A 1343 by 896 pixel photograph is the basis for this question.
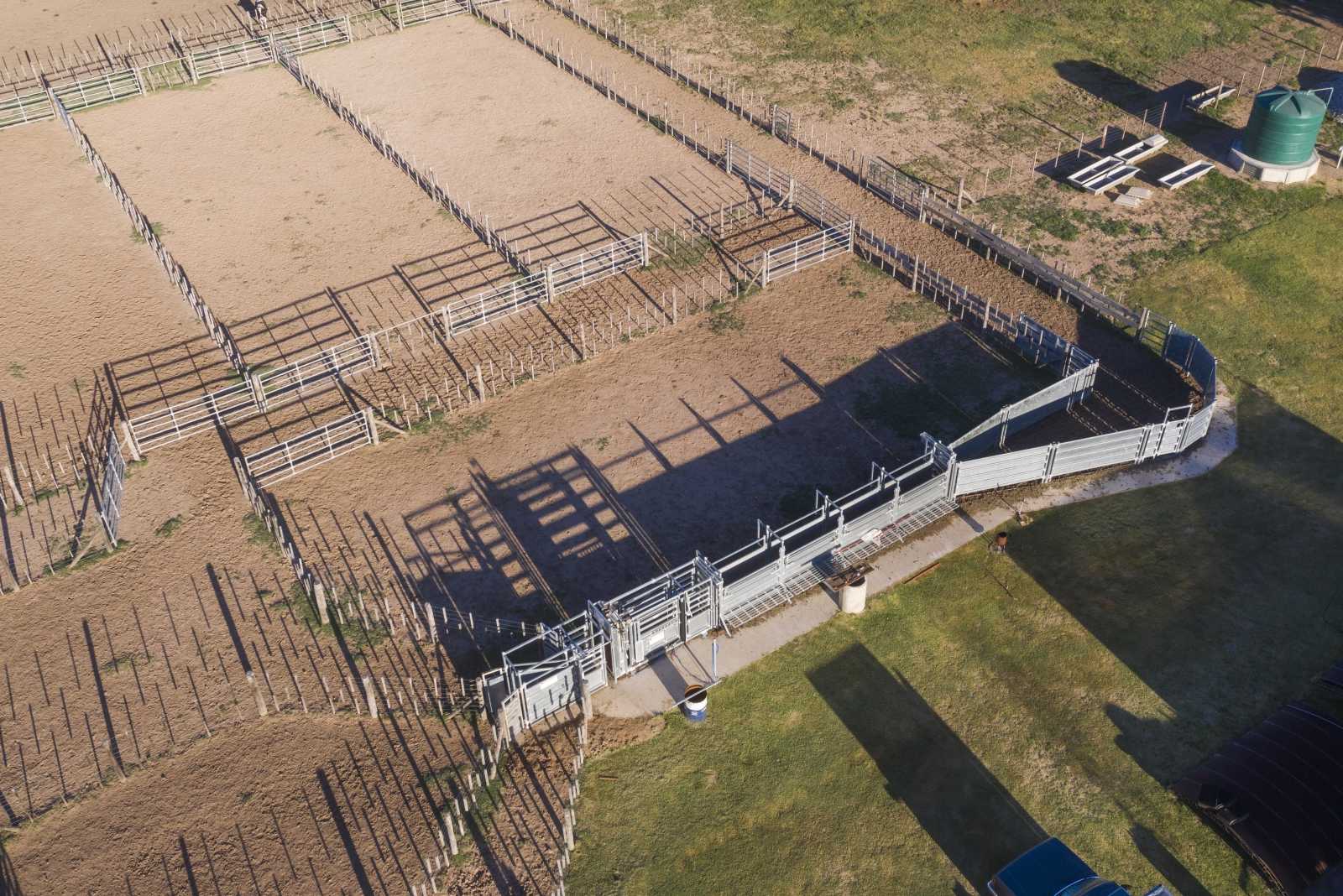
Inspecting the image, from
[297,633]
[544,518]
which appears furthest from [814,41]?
[297,633]

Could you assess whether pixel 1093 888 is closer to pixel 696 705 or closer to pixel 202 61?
pixel 696 705

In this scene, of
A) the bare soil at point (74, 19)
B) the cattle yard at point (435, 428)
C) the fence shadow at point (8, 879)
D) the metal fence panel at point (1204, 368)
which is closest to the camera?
the fence shadow at point (8, 879)

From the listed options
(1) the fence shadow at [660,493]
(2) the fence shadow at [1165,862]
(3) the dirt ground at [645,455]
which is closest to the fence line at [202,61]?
(3) the dirt ground at [645,455]

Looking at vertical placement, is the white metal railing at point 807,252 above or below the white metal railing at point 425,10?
below

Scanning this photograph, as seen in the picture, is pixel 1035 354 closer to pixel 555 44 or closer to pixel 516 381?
pixel 516 381

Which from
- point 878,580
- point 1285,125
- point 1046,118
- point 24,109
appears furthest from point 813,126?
point 24,109

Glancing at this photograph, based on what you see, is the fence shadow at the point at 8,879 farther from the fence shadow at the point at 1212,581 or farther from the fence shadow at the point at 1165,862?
the fence shadow at the point at 1212,581
